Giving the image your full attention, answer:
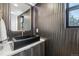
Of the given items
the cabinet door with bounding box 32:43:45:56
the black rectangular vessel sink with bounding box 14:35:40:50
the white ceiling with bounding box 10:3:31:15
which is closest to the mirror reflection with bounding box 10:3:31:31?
the white ceiling with bounding box 10:3:31:15

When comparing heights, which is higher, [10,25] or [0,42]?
[10,25]

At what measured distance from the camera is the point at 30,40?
55.9 inches

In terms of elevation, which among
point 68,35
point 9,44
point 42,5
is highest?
point 42,5

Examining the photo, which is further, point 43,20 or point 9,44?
point 43,20

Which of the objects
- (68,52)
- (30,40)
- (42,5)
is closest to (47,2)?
(42,5)

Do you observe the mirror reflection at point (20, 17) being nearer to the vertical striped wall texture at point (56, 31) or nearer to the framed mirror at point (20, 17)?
the framed mirror at point (20, 17)

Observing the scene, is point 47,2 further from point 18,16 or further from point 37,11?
point 18,16

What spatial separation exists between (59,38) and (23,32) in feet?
1.63

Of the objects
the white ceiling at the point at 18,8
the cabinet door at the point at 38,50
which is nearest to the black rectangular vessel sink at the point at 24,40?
the cabinet door at the point at 38,50

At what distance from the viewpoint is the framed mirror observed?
1.34m

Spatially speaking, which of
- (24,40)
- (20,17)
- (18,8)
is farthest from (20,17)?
(24,40)

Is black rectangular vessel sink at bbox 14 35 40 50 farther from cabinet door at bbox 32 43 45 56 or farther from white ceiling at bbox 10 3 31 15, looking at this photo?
white ceiling at bbox 10 3 31 15

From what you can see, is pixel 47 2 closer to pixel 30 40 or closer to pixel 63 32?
pixel 63 32

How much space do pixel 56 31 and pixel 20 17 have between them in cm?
53
